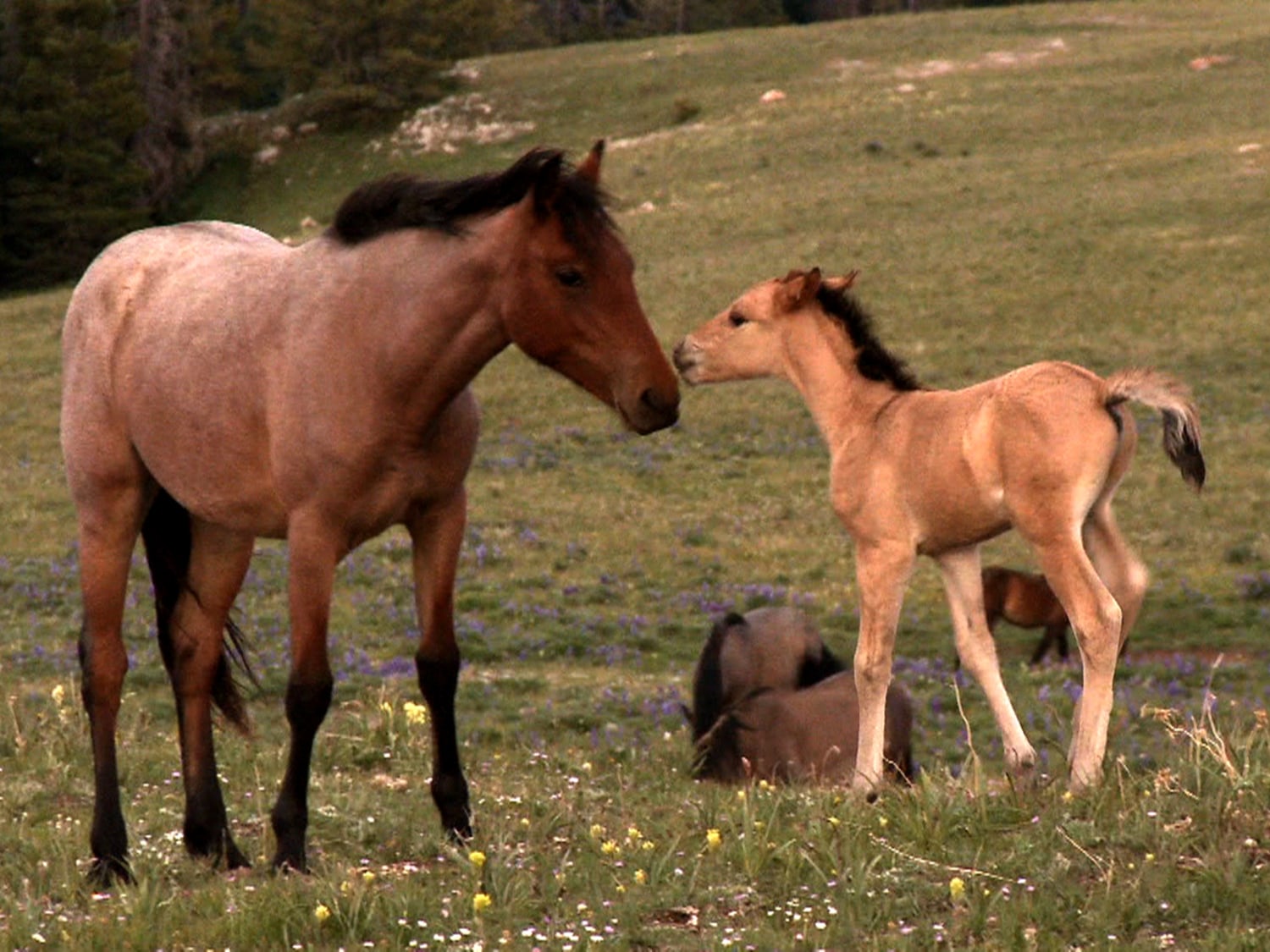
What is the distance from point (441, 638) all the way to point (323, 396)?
3.38ft

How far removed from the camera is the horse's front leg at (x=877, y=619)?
9.38 metres

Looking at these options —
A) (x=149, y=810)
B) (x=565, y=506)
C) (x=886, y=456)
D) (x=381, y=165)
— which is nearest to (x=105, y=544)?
(x=149, y=810)

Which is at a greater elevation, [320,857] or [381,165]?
[320,857]

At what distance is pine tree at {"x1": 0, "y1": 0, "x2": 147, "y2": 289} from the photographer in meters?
55.2

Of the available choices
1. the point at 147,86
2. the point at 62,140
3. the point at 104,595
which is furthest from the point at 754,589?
the point at 147,86

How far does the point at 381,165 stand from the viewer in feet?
194

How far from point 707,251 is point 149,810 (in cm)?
3325

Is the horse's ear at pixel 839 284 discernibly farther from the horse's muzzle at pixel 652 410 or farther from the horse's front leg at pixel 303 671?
the horse's front leg at pixel 303 671

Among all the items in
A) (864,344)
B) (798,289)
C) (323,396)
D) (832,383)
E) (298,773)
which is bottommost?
(298,773)

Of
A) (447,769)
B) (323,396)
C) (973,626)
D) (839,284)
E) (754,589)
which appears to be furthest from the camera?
(754,589)

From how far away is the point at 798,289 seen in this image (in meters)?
10.3

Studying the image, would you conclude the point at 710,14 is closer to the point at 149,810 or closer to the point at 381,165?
the point at 381,165

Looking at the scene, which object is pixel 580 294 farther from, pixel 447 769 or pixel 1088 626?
pixel 1088 626

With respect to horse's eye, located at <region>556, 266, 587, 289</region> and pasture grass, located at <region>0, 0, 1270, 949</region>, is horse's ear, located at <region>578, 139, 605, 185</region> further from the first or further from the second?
pasture grass, located at <region>0, 0, 1270, 949</region>
